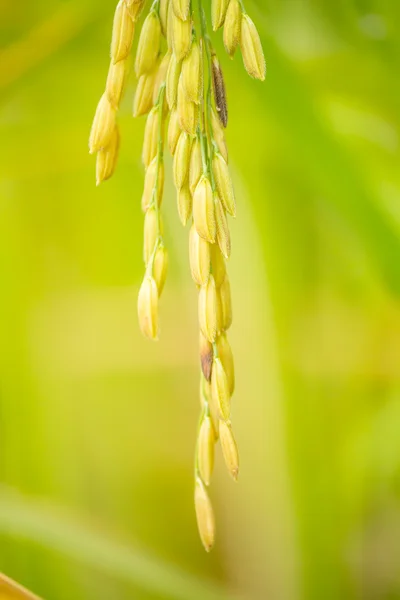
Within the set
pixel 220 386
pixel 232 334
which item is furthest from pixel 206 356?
pixel 232 334

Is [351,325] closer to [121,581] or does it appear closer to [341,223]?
[341,223]

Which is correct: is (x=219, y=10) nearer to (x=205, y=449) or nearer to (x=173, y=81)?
(x=173, y=81)

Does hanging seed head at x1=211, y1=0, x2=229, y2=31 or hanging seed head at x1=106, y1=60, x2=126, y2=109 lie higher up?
hanging seed head at x1=211, y1=0, x2=229, y2=31

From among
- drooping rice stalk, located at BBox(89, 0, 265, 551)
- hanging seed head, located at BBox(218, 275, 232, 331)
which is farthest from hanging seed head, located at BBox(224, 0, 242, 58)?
hanging seed head, located at BBox(218, 275, 232, 331)

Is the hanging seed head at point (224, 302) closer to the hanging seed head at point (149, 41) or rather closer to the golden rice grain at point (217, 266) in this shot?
the golden rice grain at point (217, 266)

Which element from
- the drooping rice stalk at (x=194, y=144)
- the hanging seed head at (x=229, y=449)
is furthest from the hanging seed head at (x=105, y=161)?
the hanging seed head at (x=229, y=449)

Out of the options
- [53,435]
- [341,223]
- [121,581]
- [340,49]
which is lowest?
[121,581]

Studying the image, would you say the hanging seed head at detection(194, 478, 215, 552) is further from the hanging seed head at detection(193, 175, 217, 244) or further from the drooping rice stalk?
the hanging seed head at detection(193, 175, 217, 244)

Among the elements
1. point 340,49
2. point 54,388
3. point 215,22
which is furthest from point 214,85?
point 54,388
